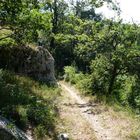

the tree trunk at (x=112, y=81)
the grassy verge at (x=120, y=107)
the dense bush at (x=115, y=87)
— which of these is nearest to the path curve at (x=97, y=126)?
the grassy verge at (x=120, y=107)

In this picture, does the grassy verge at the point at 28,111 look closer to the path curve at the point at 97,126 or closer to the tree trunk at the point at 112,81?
the path curve at the point at 97,126

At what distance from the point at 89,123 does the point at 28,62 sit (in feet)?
27.3

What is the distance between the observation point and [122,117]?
17.4 meters

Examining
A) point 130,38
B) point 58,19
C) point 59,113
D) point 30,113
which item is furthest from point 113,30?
point 58,19

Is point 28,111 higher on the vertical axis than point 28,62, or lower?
lower

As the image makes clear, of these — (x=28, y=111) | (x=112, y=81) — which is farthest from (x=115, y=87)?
(x=28, y=111)

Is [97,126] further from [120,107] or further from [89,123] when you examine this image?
[120,107]

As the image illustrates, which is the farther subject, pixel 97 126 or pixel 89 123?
pixel 89 123

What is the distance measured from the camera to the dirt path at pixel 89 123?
14.4 meters

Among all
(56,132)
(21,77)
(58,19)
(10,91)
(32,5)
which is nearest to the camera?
(56,132)

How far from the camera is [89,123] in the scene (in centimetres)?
1625

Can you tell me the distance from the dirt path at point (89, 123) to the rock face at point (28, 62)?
3.89 meters

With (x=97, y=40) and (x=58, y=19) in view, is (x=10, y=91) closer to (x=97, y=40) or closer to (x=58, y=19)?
(x=97, y=40)

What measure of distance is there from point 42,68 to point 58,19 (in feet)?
70.6
